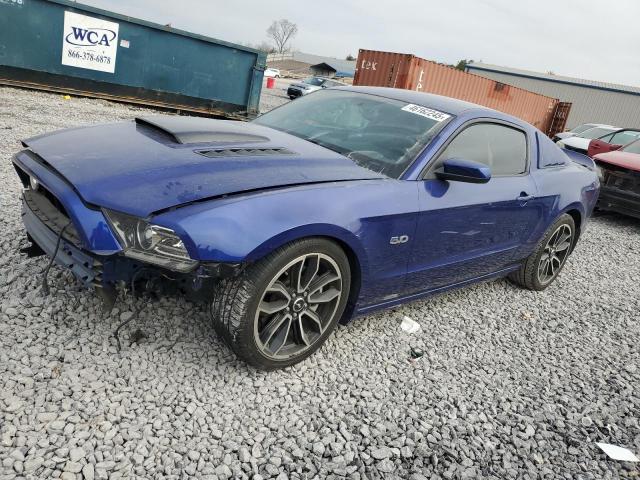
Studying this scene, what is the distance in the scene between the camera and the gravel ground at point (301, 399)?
2.04m

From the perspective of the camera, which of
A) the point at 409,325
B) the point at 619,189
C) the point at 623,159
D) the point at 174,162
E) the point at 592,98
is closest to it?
the point at 174,162

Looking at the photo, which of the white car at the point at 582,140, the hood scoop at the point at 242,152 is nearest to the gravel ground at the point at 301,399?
the hood scoop at the point at 242,152

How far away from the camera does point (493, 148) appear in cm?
359

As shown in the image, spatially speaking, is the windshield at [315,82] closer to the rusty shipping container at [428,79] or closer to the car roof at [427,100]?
the rusty shipping container at [428,79]

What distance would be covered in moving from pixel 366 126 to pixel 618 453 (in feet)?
7.74

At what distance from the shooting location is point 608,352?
3.62 metres

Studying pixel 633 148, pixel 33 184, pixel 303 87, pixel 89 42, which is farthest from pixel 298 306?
pixel 303 87

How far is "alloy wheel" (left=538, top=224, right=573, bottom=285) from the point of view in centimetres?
444

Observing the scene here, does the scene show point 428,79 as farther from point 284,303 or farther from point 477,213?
point 284,303

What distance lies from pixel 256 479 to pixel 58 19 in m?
11.2

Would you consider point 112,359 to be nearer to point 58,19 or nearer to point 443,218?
point 443,218

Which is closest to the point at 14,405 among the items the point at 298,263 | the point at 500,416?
the point at 298,263

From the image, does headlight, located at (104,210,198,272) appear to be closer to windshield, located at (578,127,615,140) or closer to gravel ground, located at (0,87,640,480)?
gravel ground, located at (0,87,640,480)

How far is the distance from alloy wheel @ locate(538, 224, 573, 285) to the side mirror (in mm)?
1809
